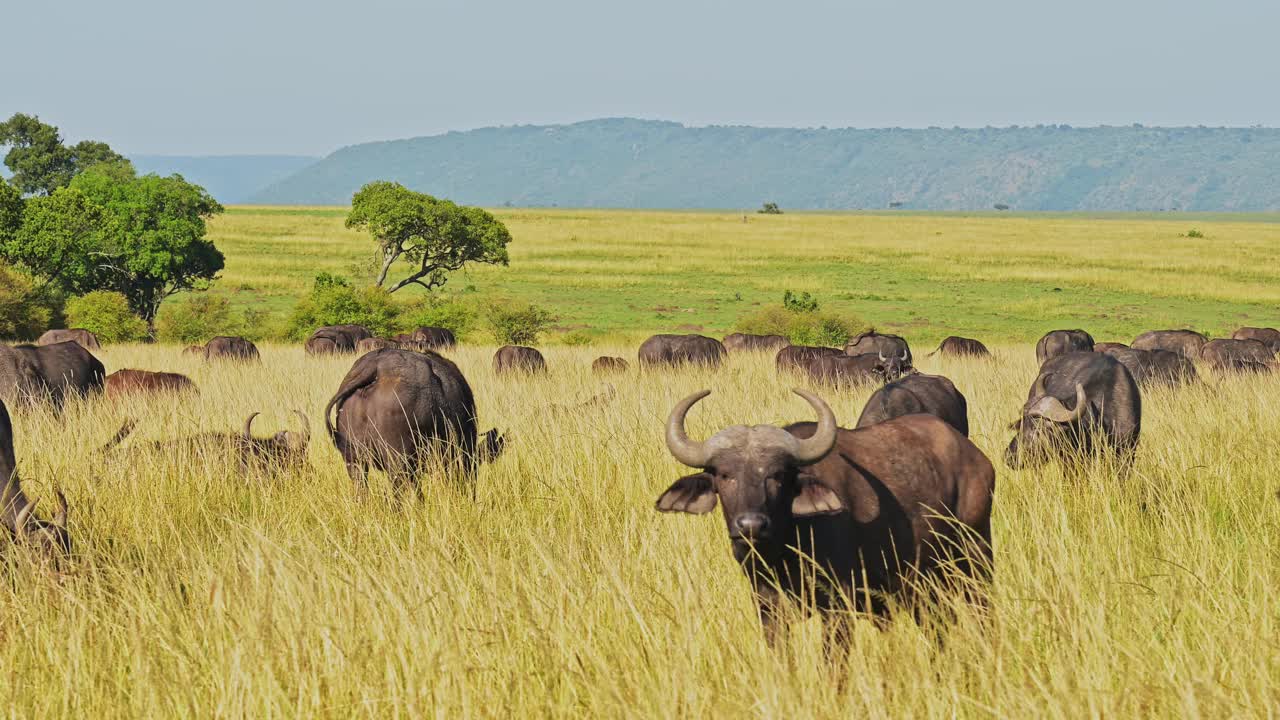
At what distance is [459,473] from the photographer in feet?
26.4

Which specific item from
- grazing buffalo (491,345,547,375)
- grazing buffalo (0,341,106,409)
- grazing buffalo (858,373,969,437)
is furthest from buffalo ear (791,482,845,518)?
grazing buffalo (491,345,547,375)

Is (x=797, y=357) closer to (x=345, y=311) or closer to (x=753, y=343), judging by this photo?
(x=753, y=343)

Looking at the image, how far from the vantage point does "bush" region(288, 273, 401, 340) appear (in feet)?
103

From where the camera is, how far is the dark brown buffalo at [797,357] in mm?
19766

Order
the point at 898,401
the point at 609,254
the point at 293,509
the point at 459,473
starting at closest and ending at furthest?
the point at 293,509
the point at 459,473
the point at 898,401
the point at 609,254

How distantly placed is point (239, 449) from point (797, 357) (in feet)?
41.7

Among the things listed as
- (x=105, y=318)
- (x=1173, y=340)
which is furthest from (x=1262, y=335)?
(x=105, y=318)

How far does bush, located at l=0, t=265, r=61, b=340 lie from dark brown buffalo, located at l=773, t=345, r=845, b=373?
18895mm

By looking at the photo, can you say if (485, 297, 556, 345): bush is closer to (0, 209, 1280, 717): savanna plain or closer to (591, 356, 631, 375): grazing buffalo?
(591, 356, 631, 375): grazing buffalo

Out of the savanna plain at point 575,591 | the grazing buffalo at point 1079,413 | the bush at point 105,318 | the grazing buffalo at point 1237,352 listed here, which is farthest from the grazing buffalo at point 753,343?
the bush at point 105,318

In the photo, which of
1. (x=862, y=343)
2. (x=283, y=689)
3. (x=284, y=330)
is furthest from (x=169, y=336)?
(x=283, y=689)

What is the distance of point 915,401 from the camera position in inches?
343

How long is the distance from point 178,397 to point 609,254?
6271cm

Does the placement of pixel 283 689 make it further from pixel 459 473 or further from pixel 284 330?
pixel 284 330
